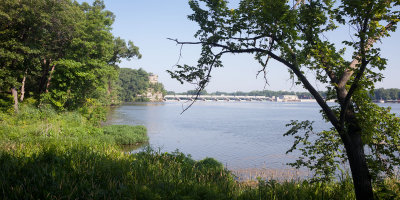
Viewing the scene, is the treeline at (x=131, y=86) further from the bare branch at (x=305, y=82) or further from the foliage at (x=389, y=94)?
the bare branch at (x=305, y=82)

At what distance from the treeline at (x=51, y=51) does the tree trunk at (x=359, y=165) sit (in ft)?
62.9

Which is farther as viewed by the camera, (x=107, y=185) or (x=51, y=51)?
(x=51, y=51)

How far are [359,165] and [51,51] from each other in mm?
23677

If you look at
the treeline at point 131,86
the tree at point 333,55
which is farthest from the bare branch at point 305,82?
the treeline at point 131,86

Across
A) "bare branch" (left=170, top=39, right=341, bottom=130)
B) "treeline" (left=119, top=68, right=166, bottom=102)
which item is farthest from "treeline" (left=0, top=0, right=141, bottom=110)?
"treeline" (left=119, top=68, right=166, bottom=102)

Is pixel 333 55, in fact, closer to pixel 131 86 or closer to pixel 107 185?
pixel 107 185

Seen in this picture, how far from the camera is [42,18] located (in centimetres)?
1881

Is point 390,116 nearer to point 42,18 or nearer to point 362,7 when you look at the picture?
point 362,7

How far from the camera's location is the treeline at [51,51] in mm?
18422

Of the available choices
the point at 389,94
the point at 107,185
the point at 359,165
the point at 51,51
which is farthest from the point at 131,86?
the point at 359,165

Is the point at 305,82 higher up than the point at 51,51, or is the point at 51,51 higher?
the point at 51,51

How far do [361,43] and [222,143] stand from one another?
66.5ft

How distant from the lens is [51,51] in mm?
22547

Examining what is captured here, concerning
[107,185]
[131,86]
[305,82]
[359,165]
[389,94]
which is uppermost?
[131,86]
